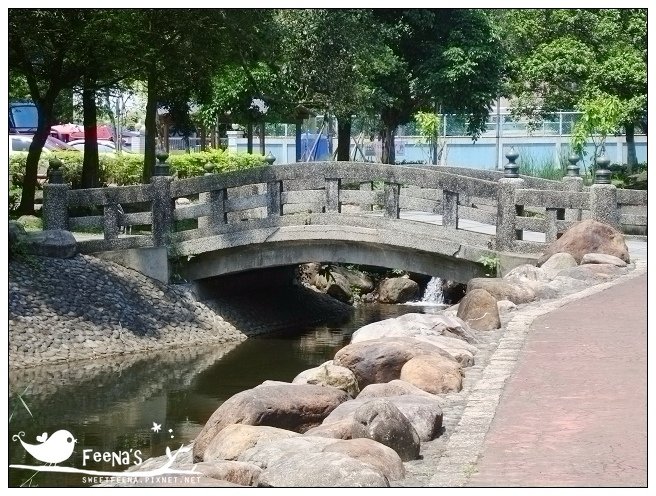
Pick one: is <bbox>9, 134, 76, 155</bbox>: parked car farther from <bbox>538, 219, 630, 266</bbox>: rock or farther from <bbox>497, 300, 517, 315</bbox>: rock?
<bbox>497, 300, 517, 315</bbox>: rock

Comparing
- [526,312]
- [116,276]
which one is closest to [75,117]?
[116,276]

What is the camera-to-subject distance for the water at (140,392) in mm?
11227

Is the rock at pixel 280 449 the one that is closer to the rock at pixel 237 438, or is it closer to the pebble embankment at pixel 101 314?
the rock at pixel 237 438

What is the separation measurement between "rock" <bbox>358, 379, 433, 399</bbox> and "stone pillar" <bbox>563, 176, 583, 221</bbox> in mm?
8742

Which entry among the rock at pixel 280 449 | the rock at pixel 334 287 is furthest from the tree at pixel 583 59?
the rock at pixel 280 449

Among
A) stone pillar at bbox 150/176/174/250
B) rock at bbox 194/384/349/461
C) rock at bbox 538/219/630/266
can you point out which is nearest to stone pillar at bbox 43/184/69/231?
stone pillar at bbox 150/176/174/250

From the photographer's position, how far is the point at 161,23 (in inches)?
818

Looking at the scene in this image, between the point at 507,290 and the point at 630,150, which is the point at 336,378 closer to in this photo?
the point at 507,290

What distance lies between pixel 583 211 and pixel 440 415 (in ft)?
32.0

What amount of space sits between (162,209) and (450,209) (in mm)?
4951

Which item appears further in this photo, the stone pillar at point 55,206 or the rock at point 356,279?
the rock at point 356,279

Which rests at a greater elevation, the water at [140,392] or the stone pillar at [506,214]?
the stone pillar at [506,214]

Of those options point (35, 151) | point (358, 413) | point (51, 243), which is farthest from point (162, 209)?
point (358, 413)

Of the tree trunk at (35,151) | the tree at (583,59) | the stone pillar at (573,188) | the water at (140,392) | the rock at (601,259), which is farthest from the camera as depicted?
the tree at (583,59)
